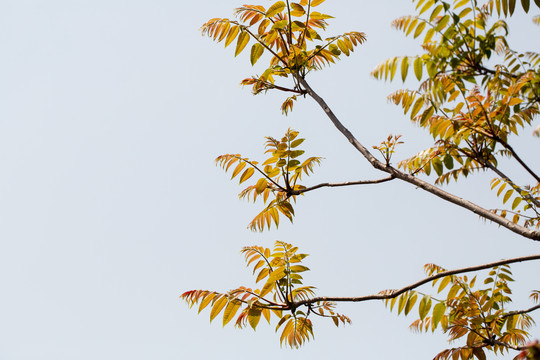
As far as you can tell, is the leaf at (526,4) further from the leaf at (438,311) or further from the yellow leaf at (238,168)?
the yellow leaf at (238,168)

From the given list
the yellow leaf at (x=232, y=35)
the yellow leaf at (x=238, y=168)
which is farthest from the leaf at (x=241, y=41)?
the yellow leaf at (x=238, y=168)

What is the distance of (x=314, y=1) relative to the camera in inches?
152

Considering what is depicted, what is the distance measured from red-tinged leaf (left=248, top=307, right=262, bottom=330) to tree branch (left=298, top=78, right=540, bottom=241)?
131cm

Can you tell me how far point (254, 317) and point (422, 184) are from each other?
1.50 meters

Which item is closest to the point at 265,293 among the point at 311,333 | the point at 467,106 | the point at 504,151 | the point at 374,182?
the point at 311,333

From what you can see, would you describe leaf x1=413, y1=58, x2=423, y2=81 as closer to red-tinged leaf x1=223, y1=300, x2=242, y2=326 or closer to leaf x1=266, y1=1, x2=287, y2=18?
leaf x1=266, y1=1, x2=287, y2=18

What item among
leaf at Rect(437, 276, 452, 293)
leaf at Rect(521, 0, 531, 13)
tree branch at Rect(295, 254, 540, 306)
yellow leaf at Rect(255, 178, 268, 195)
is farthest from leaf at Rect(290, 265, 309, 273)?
leaf at Rect(521, 0, 531, 13)

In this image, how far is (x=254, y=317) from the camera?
364cm

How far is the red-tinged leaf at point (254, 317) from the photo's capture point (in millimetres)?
3631

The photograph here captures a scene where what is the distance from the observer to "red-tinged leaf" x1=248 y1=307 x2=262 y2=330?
3631 mm

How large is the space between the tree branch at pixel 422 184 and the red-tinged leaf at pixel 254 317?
1.31 metres

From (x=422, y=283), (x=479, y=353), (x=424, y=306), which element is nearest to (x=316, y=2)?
(x=422, y=283)

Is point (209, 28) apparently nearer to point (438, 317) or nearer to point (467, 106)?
point (467, 106)

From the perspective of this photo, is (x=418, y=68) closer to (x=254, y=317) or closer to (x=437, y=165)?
(x=437, y=165)
